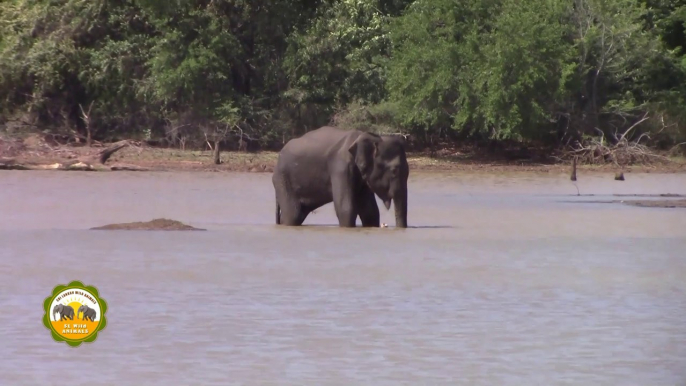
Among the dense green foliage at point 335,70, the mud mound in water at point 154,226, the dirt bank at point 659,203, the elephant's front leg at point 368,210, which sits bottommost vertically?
the dirt bank at point 659,203

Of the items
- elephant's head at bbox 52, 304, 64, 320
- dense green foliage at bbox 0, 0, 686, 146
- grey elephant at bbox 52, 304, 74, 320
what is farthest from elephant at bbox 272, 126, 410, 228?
dense green foliage at bbox 0, 0, 686, 146

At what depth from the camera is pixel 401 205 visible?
19.2 m

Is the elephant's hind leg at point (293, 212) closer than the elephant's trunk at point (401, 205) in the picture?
No

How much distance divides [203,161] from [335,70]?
23.0 feet

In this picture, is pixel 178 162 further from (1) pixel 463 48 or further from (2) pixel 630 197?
(2) pixel 630 197

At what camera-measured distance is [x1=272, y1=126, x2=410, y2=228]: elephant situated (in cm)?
1903

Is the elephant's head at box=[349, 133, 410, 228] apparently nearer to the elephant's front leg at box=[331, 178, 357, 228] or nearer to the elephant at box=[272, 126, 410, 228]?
the elephant at box=[272, 126, 410, 228]

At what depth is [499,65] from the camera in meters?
41.7

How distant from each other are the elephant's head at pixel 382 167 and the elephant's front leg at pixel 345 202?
0.31 meters

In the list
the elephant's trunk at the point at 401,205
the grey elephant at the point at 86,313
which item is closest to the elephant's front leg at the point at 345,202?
the elephant's trunk at the point at 401,205

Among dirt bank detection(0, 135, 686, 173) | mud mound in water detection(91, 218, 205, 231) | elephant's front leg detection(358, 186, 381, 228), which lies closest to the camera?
mud mound in water detection(91, 218, 205, 231)

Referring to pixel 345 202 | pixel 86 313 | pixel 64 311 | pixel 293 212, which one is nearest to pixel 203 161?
pixel 293 212

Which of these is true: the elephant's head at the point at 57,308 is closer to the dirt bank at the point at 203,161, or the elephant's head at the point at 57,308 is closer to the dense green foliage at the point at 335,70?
the dirt bank at the point at 203,161

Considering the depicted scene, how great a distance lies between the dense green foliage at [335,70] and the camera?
42.2 m
